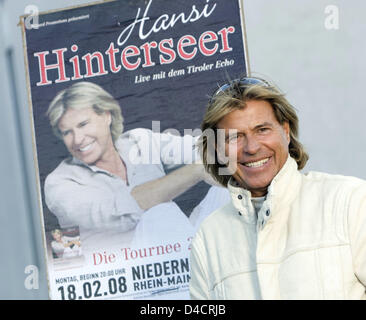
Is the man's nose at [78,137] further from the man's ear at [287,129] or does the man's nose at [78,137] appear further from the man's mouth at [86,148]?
the man's ear at [287,129]

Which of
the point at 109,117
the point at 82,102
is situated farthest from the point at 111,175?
the point at 82,102

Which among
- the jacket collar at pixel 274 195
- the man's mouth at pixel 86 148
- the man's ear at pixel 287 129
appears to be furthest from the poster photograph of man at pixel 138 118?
the jacket collar at pixel 274 195

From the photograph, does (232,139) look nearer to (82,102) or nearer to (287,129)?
(287,129)

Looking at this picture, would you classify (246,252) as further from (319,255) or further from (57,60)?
(57,60)

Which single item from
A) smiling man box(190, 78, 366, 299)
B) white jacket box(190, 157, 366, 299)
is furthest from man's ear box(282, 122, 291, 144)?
white jacket box(190, 157, 366, 299)

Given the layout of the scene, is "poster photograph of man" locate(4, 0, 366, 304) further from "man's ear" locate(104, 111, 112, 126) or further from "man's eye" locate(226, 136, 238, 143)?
"man's eye" locate(226, 136, 238, 143)

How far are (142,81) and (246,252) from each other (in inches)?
91.3

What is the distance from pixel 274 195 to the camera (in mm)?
1636

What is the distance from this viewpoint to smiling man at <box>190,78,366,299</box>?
59.4 inches

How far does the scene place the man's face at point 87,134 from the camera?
12.7 feet

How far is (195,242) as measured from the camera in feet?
5.97

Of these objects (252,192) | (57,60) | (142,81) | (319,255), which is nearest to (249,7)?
Result: (142,81)

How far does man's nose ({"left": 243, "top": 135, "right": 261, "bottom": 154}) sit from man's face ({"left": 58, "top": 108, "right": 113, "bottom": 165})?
7.42 ft

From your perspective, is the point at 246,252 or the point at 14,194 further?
the point at 14,194
